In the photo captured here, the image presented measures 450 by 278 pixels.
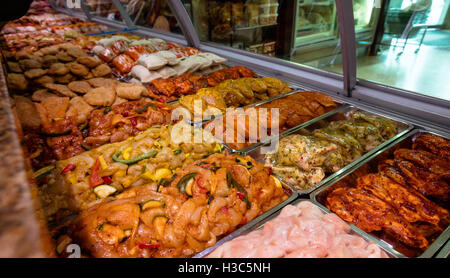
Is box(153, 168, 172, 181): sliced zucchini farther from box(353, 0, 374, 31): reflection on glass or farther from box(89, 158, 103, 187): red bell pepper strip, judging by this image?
box(353, 0, 374, 31): reflection on glass

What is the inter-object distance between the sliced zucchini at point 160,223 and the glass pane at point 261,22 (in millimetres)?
5068

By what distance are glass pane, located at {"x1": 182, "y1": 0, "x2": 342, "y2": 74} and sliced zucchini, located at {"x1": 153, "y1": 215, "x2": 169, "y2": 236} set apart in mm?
5068

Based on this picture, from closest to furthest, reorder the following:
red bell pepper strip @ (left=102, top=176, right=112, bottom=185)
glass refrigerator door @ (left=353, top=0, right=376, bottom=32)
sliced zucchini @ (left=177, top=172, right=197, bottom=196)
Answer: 1. sliced zucchini @ (left=177, top=172, right=197, bottom=196)
2. red bell pepper strip @ (left=102, top=176, right=112, bottom=185)
3. glass refrigerator door @ (left=353, top=0, right=376, bottom=32)

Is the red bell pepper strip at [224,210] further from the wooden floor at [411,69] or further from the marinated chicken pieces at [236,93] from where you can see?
the wooden floor at [411,69]

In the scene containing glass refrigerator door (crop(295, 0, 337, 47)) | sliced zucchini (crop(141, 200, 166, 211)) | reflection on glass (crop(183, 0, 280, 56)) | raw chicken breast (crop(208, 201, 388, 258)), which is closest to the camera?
raw chicken breast (crop(208, 201, 388, 258))

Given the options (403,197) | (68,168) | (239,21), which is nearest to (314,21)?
(239,21)

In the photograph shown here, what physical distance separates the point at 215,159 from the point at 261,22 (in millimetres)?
5516

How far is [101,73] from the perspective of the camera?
3607 millimetres

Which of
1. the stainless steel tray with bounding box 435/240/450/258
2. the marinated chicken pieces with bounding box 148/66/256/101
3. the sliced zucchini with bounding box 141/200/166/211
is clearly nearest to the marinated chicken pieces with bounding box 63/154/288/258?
the sliced zucchini with bounding box 141/200/166/211

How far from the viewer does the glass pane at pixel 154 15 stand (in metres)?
6.78

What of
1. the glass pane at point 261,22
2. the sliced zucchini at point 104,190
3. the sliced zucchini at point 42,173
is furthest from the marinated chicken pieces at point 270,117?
the glass pane at point 261,22

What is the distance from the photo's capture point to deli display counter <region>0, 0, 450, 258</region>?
1440mm

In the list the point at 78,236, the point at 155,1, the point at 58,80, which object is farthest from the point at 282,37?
the point at 78,236

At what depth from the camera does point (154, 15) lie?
7.00 metres
